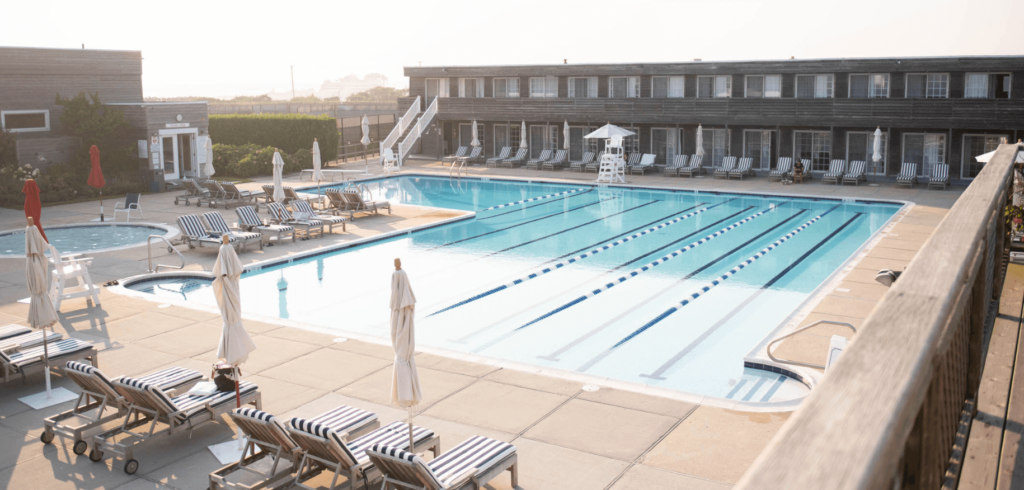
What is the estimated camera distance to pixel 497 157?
135ft

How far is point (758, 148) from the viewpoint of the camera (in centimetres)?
3559

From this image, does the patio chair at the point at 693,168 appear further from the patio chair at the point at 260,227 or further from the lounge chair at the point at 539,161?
the patio chair at the point at 260,227

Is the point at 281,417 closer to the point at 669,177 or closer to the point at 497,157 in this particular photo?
the point at 669,177

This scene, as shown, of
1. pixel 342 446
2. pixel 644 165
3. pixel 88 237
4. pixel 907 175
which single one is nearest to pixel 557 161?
pixel 644 165

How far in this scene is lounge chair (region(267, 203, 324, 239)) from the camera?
21234mm

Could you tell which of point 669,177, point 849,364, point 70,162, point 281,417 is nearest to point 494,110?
point 669,177

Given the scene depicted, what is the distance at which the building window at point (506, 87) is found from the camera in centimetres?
4109

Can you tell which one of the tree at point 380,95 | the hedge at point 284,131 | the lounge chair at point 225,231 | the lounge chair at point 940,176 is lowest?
the lounge chair at point 225,231

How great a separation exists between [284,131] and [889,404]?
131 feet

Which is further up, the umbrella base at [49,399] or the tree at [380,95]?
the tree at [380,95]

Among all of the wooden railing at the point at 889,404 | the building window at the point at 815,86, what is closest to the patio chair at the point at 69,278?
the wooden railing at the point at 889,404

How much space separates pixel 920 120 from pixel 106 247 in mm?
27312

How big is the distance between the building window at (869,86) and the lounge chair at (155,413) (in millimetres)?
29937

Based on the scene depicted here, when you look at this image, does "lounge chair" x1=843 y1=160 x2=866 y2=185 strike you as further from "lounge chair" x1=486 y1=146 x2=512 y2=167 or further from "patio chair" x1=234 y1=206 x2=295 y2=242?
"patio chair" x1=234 y1=206 x2=295 y2=242
